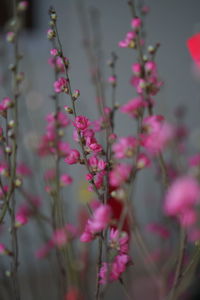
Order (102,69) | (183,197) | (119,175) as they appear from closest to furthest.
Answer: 1. (183,197)
2. (119,175)
3. (102,69)

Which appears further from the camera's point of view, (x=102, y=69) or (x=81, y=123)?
(x=102, y=69)

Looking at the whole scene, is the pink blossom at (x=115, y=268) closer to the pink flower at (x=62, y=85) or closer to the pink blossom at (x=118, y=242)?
the pink blossom at (x=118, y=242)

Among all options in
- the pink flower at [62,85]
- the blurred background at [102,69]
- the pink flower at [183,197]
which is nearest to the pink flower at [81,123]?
the pink flower at [62,85]

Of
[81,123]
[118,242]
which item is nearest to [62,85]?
[81,123]

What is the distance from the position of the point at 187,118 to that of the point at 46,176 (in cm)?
66

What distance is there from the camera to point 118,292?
0.69 metres

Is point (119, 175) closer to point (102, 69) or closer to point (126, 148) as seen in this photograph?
point (126, 148)

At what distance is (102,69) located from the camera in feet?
2.36

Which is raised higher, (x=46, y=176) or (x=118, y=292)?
(x=46, y=176)

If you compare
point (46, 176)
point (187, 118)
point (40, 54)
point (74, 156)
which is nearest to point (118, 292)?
point (46, 176)

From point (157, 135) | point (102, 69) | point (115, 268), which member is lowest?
point (115, 268)

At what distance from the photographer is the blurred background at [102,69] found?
28.4 inches

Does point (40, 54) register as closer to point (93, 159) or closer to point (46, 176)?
point (46, 176)

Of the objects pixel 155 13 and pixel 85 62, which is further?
pixel 85 62
